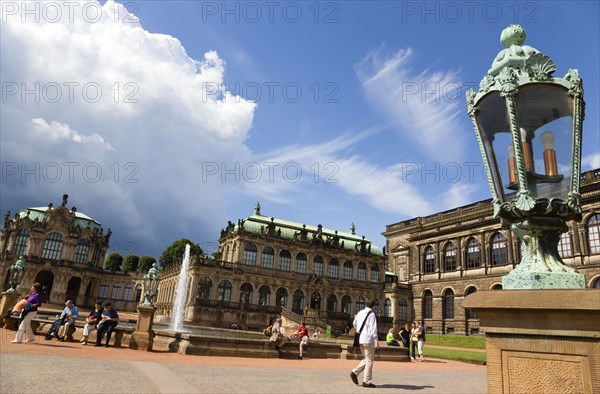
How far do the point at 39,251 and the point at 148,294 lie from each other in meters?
54.7

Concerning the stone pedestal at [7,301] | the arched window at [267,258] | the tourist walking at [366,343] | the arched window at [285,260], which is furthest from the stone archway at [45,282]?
the tourist walking at [366,343]

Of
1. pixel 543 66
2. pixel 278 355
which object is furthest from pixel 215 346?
pixel 543 66

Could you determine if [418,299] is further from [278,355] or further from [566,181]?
[566,181]

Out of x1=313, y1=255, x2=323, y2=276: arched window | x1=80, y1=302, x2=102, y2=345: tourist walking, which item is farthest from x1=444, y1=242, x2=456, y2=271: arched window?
x1=80, y1=302, x2=102, y2=345: tourist walking

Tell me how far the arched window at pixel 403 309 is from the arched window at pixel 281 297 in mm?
14613

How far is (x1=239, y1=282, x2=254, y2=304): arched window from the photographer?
4722 cm

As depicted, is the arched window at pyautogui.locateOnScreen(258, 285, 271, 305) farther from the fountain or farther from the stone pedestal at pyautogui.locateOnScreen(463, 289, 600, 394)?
Answer: the stone pedestal at pyautogui.locateOnScreen(463, 289, 600, 394)

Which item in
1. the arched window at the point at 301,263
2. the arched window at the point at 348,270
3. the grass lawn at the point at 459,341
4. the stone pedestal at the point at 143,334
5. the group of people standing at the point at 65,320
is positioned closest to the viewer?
the group of people standing at the point at 65,320

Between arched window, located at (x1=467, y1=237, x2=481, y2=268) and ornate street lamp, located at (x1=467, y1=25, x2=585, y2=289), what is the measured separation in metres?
42.7

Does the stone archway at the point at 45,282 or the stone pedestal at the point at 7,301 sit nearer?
the stone pedestal at the point at 7,301

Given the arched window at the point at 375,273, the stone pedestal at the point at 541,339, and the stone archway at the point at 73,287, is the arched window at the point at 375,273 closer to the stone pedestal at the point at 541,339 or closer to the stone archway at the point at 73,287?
the stone archway at the point at 73,287

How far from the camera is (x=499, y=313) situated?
3.25 m

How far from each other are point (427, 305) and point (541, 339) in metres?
47.5

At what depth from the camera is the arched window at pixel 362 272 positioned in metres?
56.0
